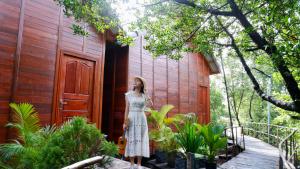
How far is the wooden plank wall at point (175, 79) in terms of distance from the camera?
9039 millimetres

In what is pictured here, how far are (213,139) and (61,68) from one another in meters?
4.52

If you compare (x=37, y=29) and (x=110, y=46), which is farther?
(x=110, y=46)

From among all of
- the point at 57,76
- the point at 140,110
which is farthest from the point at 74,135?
the point at 57,76

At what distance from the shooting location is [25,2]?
596cm

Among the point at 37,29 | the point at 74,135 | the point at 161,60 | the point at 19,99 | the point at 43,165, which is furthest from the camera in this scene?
the point at 161,60

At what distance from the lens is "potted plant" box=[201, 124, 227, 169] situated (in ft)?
20.2

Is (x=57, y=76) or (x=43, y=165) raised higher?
(x=57, y=76)

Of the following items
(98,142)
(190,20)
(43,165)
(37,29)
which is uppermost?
(190,20)

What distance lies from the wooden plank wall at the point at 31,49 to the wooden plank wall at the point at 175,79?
2824 mm

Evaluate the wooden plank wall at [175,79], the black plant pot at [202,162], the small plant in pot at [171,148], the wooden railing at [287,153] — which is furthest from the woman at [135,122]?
the wooden plank wall at [175,79]

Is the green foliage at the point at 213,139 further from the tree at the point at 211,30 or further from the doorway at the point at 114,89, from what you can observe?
the doorway at the point at 114,89

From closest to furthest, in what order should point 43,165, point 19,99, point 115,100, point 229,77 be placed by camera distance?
point 43,165
point 19,99
point 115,100
point 229,77

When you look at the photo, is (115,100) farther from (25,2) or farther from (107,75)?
(25,2)

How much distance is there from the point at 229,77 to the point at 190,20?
1900 centimetres
